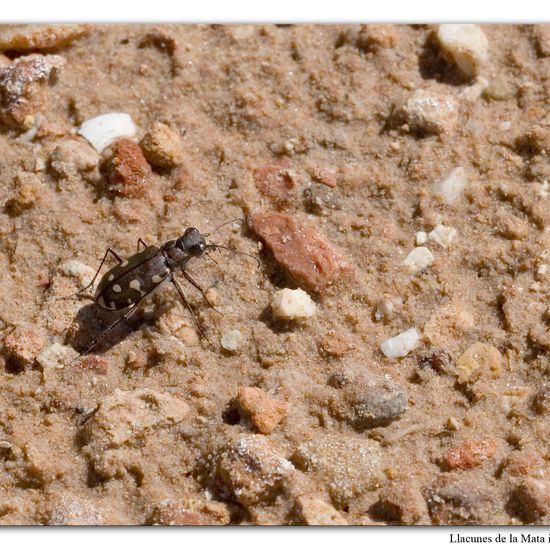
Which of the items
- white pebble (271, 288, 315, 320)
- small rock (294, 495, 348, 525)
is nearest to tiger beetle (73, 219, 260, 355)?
white pebble (271, 288, 315, 320)

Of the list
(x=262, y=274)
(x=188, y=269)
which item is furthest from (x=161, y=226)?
(x=262, y=274)

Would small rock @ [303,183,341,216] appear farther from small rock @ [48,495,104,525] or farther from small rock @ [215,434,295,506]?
small rock @ [48,495,104,525]

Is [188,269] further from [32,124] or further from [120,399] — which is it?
[32,124]

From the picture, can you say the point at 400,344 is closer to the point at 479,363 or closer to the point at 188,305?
the point at 479,363

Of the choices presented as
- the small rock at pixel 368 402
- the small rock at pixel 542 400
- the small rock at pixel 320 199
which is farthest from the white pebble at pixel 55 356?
the small rock at pixel 542 400

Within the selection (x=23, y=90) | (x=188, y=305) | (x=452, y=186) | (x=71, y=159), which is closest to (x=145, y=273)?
(x=188, y=305)
